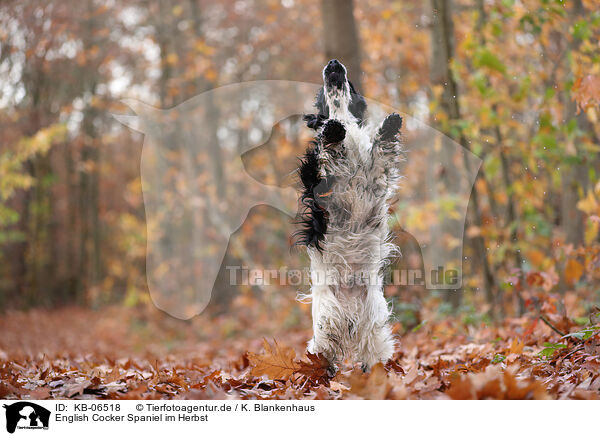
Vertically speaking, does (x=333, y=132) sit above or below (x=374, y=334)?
above

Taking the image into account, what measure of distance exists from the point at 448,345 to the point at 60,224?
28.7 m

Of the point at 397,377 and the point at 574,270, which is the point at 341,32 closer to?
the point at 574,270

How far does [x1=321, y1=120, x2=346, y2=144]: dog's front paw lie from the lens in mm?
2869

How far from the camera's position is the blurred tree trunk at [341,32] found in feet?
25.5

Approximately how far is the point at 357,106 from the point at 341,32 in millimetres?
5043

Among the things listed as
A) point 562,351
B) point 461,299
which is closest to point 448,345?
point 562,351

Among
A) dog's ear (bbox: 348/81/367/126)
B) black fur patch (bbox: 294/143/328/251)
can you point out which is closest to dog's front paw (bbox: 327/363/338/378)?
black fur patch (bbox: 294/143/328/251)

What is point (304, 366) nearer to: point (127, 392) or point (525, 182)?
point (127, 392)

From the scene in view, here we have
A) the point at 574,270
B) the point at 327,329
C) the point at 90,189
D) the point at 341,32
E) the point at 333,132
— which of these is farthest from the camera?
the point at 90,189

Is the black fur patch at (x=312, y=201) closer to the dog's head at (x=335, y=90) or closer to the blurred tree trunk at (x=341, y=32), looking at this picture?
the dog's head at (x=335, y=90)

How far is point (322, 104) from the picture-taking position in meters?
3.22
